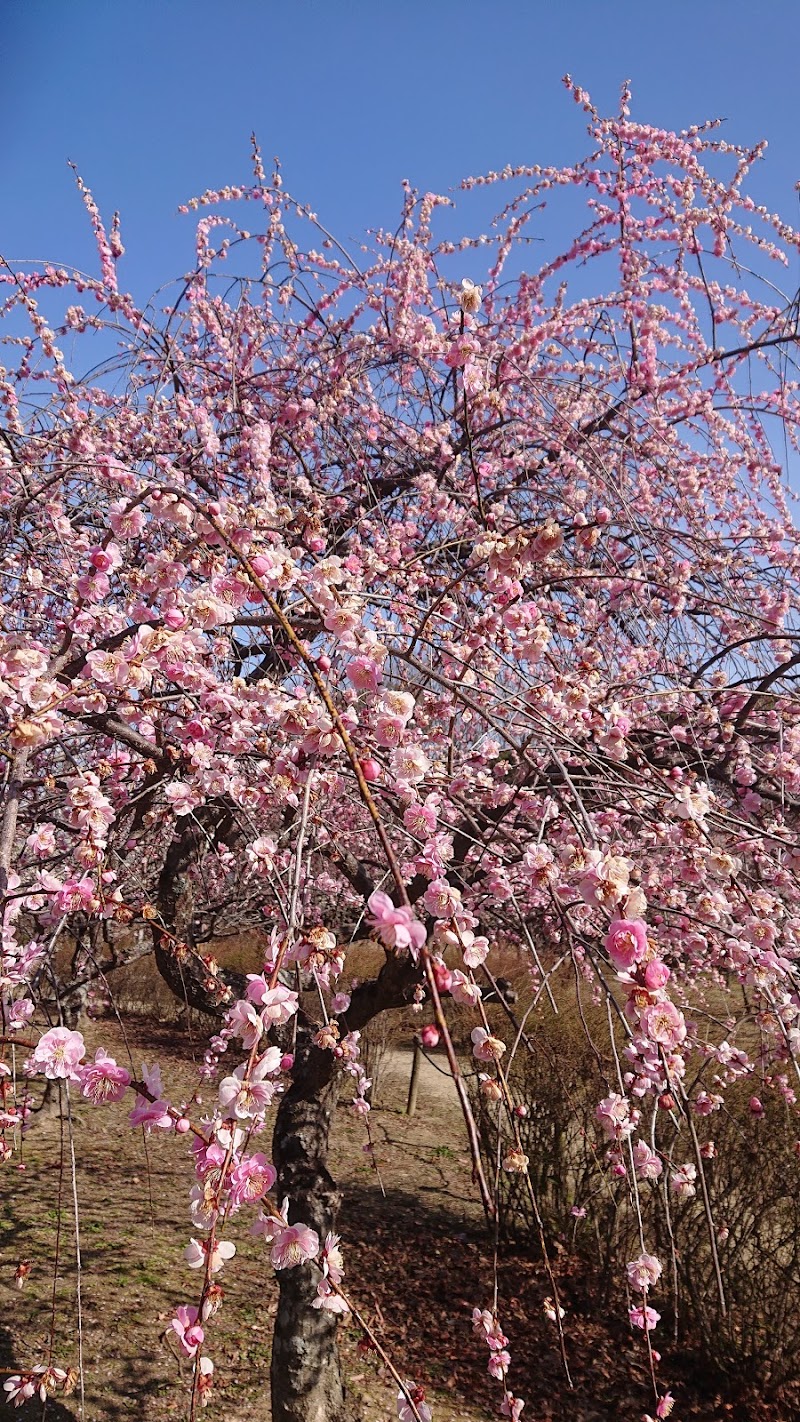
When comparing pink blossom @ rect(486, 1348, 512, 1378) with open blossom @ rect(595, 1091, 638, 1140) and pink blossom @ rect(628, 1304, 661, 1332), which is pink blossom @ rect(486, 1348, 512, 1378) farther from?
open blossom @ rect(595, 1091, 638, 1140)

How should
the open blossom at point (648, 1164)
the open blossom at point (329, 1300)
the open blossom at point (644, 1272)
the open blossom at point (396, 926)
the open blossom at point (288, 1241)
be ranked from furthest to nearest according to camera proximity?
the open blossom at point (648, 1164)
the open blossom at point (644, 1272)
the open blossom at point (329, 1300)
the open blossom at point (288, 1241)
the open blossom at point (396, 926)

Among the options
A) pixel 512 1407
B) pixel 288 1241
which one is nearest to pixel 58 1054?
pixel 288 1241

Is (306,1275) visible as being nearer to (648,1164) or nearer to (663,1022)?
(648,1164)

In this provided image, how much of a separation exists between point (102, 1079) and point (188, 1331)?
415 millimetres

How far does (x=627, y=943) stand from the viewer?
126 centimetres

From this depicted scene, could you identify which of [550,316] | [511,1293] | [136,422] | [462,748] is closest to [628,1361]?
[511,1293]

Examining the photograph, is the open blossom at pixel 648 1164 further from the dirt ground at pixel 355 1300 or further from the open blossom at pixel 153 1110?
the open blossom at pixel 153 1110

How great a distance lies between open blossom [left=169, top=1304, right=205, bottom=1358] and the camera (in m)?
1.11

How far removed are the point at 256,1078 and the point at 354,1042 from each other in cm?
202

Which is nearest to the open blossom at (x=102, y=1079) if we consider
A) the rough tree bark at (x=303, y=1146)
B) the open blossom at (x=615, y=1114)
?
the open blossom at (x=615, y=1114)

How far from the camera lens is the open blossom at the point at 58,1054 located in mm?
1293

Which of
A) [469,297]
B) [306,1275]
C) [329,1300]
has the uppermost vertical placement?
[469,297]

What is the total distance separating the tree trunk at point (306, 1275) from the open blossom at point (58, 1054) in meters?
2.43

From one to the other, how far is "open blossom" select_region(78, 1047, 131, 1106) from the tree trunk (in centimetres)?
232
